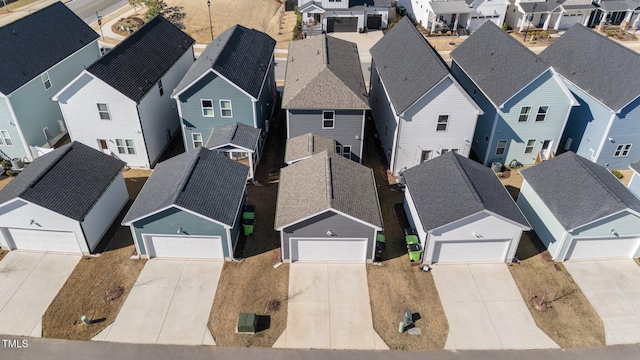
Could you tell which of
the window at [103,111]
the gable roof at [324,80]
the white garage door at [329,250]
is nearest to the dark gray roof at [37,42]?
the window at [103,111]

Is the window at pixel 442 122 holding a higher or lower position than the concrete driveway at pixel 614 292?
higher

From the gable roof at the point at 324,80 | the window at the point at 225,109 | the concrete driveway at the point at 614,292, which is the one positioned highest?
the gable roof at the point at 324,80

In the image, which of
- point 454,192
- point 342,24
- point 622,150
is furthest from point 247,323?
point 342,24

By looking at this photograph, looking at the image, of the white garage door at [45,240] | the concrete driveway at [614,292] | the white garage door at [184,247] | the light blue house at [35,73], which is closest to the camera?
the concrete driveway at [614,292]

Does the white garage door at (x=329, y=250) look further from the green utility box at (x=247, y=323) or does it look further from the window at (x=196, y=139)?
the window at (x=196, y=139)

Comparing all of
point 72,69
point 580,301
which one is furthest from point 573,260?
point 72,69

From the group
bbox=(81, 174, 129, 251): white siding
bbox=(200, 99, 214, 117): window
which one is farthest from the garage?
bbox=(81, 174, 129, 251): white siding

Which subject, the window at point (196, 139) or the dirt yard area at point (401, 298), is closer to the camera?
the dirt yard area at point (401, 298)
